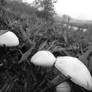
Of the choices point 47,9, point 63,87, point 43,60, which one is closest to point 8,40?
point 43,60

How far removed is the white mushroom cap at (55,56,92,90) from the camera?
1170 mm

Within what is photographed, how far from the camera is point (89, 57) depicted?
1474 millimetres

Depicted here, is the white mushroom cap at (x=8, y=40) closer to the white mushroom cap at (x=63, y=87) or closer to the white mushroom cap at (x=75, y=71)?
the white mushroom cap at (x=75, y=71)

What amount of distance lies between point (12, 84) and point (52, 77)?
312 mm

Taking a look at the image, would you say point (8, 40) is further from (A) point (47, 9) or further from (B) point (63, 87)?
(A) point (47, 9)

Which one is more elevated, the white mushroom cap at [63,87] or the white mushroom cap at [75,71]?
the white mushroom cap at [75,71]

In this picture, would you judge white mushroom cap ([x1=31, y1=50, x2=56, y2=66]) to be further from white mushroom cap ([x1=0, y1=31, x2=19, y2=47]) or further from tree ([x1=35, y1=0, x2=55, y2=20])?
tree ([x1=35, y1=0, x2=55, y2=20])

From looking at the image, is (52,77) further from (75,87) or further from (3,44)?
(3,44)

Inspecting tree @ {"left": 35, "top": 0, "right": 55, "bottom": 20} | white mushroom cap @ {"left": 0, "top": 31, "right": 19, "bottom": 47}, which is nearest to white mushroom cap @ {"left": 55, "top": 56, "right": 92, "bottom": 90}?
white mushroom cap @ {"left": 0, "top": 31, "right": 19, "bottom": 47}

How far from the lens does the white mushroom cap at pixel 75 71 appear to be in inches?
46.1

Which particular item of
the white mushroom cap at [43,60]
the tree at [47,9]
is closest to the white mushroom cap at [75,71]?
the white mushroom cap at [43,60]

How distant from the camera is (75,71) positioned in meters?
1.23

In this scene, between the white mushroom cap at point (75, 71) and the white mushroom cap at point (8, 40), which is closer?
the white mushroom cap at point (75, 71)

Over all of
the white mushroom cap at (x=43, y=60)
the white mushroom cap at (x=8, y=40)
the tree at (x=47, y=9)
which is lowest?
the tree at (x=47, y=9)
